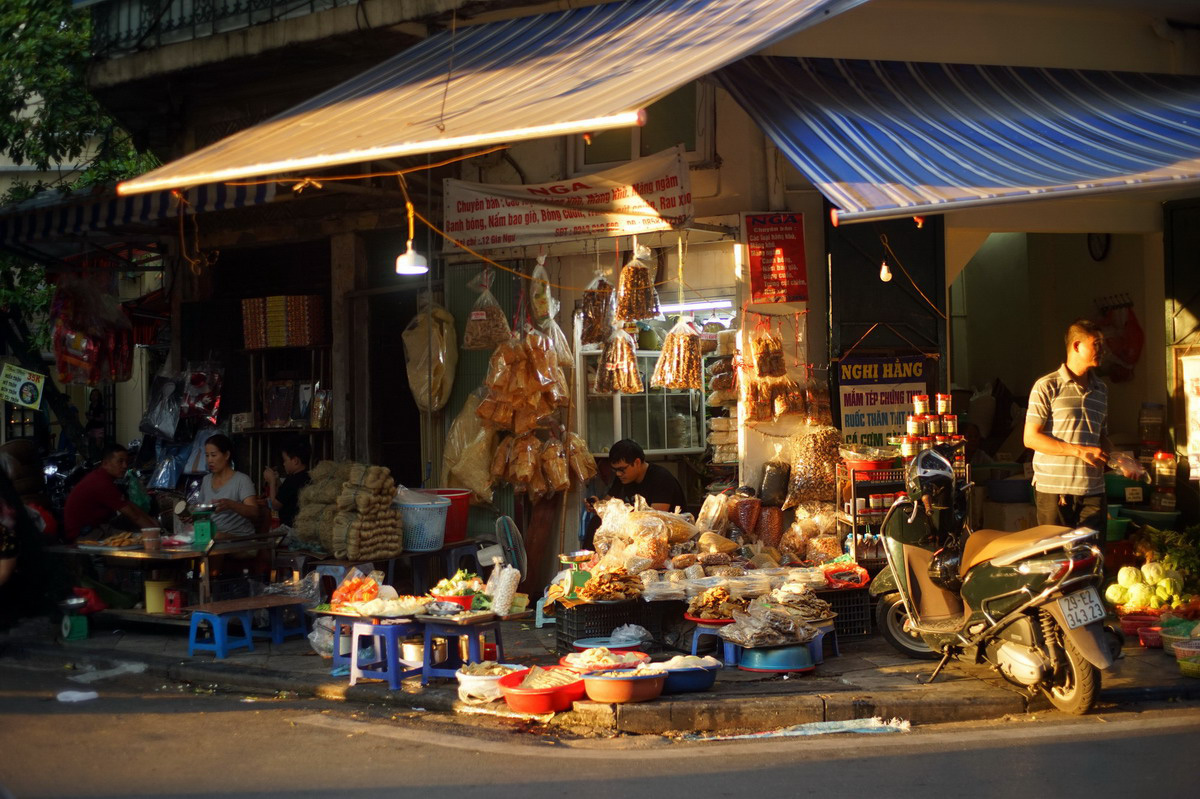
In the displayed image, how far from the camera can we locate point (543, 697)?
21.7 ft

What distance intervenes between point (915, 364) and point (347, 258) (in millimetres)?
5885

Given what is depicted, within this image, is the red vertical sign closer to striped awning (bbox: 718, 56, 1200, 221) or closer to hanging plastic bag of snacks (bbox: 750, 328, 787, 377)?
hanging plastic bag of snacks (bbox: 750, 328, 787, 377)

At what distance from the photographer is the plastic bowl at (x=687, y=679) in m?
6.81

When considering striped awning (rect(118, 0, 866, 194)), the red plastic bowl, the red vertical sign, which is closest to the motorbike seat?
the red vertical sign

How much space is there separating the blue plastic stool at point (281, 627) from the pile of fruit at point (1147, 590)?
6.22m

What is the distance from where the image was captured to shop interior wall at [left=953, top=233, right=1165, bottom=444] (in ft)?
34.4

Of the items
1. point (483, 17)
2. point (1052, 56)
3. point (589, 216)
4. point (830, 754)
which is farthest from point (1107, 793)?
point (483, 17)

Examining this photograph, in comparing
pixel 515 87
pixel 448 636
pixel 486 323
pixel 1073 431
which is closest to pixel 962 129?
pixel 1073 431

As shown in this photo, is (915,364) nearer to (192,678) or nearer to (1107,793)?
(1107,793)

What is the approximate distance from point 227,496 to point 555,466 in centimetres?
283

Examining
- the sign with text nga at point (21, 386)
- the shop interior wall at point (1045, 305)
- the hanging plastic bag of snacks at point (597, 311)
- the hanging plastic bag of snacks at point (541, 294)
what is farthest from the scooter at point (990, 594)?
the sign with text nga at point (21, 386)

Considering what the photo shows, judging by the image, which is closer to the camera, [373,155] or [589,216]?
[373,155]

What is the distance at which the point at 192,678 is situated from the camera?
8062mm

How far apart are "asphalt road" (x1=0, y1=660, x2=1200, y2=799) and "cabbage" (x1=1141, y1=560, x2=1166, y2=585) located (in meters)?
2.11
